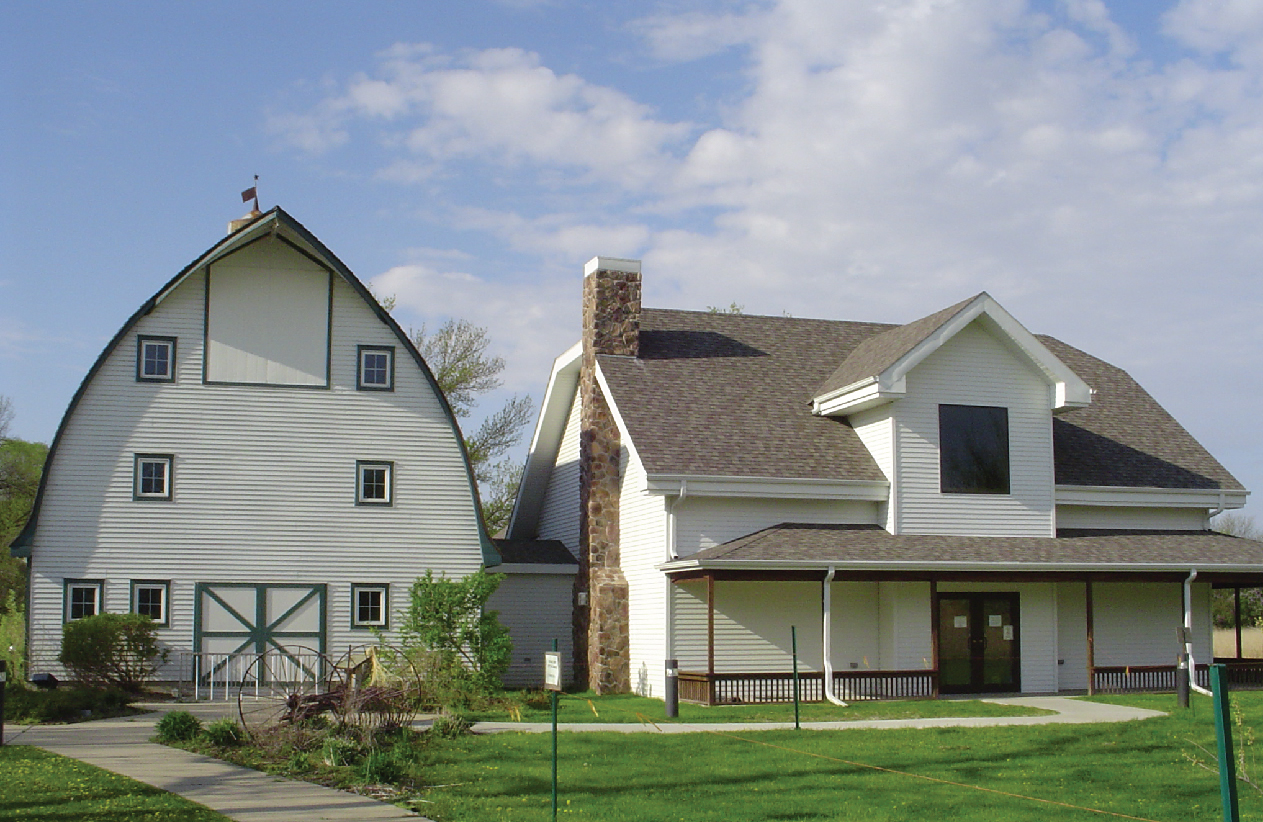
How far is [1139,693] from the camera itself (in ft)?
78.5

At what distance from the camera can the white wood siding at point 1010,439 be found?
23922 mm

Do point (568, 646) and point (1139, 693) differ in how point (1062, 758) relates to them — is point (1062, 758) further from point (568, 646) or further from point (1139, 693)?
point (568, 646)

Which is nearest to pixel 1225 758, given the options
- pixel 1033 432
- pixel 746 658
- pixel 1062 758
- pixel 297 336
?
pixel 1062 758

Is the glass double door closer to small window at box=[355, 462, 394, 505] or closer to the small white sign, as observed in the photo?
small window at box=[355, 462, 394, 505]

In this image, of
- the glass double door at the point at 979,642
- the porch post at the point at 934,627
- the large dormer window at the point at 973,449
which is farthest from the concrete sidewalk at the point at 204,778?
the large dormer window at the point at 973,449

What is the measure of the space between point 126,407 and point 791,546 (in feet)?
41.5

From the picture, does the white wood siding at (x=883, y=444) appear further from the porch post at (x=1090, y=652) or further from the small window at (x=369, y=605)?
the small window at (x=369, y=605)

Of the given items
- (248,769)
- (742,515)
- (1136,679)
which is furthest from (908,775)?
(1136,679)

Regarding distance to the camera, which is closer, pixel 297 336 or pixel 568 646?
pixel 297 336

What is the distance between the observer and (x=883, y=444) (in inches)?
953

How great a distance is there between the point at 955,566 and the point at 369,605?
36.4ft

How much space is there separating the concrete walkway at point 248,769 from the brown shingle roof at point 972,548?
264 cm

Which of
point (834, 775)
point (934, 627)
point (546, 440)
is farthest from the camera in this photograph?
point (546, 440)

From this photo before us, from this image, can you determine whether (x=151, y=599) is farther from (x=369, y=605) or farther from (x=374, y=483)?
(x=374, y=483)
